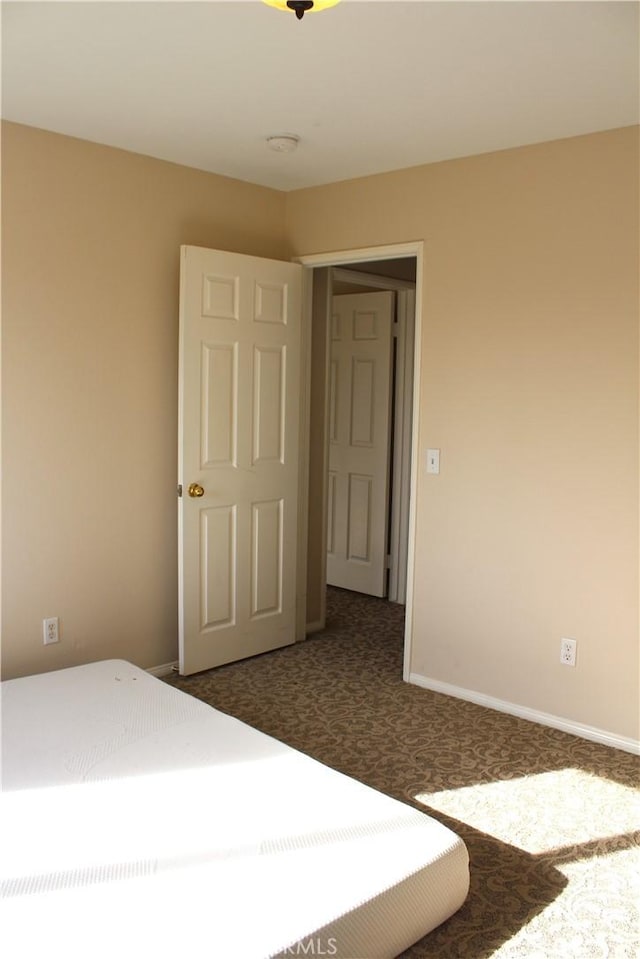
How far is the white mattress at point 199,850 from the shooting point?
185 centimetres

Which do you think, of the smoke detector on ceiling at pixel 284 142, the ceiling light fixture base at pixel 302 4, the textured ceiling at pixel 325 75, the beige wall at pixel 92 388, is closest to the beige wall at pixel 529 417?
the textured ceiling at pixel 325 75

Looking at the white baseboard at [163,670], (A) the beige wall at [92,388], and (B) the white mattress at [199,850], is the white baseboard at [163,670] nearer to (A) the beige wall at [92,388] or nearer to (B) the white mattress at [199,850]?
(A) the beige wall at [92,388]

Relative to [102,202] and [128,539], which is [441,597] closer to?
[128,539]

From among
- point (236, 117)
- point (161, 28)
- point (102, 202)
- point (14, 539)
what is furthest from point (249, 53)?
point (14, 539)

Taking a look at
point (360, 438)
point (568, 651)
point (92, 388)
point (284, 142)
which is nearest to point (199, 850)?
point (568, 651)

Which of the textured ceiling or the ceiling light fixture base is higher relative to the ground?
the textured ceiling

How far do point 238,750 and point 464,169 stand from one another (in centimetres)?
270

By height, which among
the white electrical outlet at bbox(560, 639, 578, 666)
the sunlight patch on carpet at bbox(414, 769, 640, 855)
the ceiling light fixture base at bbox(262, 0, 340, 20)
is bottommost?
the sunlight patch on carpet at bbox(414, 769, 640, 855)

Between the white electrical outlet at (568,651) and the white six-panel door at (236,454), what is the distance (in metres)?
1.57

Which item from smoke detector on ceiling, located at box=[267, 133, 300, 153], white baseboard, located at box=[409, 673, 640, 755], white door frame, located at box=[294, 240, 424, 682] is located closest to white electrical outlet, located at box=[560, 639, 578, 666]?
white baseboard, located at box=[409, 673, 640, 755]

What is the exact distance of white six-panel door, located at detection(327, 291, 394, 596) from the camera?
18.4 ft

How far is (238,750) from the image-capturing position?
8.90 ft

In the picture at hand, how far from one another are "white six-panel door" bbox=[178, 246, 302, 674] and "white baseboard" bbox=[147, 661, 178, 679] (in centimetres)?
12

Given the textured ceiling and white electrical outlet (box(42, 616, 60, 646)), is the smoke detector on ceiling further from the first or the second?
white electrical outlet (box(42, 616, 60, 646))
